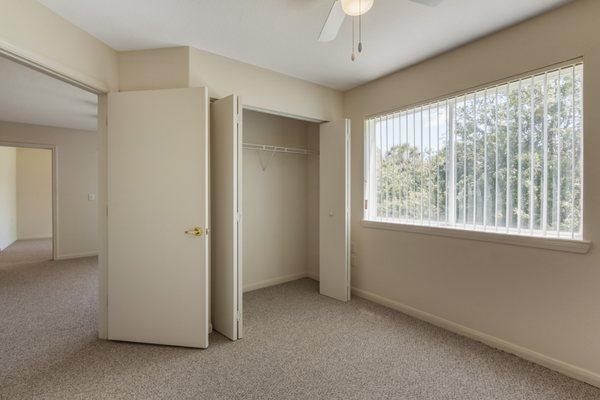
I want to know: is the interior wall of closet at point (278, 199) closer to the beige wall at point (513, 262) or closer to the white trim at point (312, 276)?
the white trim at point (312, 276)

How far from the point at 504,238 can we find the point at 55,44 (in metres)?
3.59

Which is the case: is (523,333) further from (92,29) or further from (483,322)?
(92,29)

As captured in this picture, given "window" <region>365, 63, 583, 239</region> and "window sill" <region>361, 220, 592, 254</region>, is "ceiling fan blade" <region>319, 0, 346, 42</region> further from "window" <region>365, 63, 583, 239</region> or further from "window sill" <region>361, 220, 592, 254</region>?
"window sill" <region>361, 220, 592, 254</region>

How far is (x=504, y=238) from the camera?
2322 mm

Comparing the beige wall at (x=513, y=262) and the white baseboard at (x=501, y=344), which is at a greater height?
the beige wall at (x=513, y=262)

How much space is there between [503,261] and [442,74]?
1.71 meters

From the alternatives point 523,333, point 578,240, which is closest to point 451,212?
point 578,240

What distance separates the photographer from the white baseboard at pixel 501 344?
1.98 m

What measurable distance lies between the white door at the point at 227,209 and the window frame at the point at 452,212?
1.62m

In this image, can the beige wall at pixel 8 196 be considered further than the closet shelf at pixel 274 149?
Yes

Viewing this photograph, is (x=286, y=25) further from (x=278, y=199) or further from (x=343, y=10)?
(x=278, y=199)

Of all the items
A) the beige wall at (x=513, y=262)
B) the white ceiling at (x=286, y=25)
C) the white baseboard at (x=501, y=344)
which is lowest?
the white baseboard at (x=501, y=344)

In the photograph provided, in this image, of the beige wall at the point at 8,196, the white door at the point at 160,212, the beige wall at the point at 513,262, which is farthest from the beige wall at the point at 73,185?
the beige wall at the point at 513,262

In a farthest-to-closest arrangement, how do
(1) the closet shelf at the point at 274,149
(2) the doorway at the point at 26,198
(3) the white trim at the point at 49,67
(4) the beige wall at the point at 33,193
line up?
(4) the beige wall at the point at 33,193 < (2) the doorway at the point at 26,198 < (1) the closet shelf at the point at 274,149 < (3) the white trim at the point at 49,67
